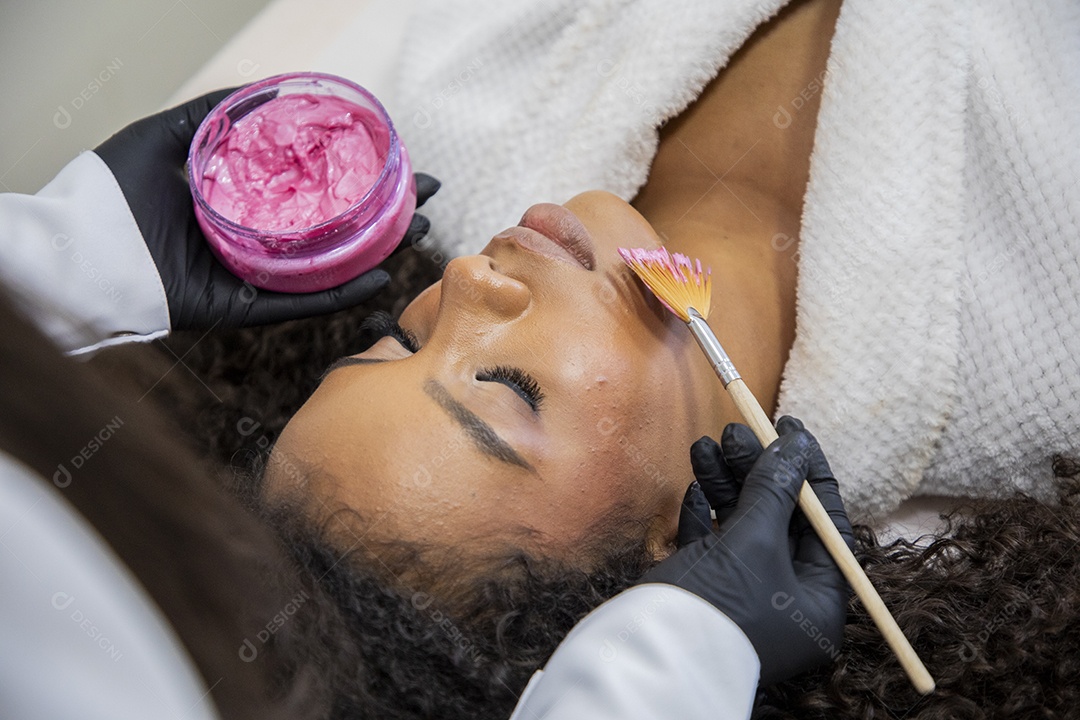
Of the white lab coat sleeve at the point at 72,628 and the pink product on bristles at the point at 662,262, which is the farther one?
the pink product on bristles at the point at 662,262

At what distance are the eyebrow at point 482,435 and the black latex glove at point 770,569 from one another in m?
0.16

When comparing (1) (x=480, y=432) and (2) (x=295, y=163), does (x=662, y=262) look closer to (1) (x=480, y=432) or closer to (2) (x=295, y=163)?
(1) (x=480, y=432)

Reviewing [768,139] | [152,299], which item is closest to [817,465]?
[768,139]

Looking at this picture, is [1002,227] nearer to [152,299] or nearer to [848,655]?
[848,655]

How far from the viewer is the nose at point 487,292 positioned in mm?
768

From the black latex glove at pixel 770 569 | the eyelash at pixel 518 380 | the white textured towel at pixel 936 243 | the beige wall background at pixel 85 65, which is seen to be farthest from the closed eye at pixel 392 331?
the beige wall background at pixel 85 65

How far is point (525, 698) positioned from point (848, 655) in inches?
12.3

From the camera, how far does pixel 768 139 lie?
102cm

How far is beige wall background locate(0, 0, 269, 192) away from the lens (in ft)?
4.02

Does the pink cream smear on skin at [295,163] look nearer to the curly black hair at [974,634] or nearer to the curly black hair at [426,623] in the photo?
the curly black hair at [426,623]

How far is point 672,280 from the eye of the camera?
782 mm

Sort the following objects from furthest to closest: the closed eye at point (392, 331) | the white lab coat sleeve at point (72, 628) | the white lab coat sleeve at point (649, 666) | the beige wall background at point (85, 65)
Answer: the beige wall background at point (85, 65)
the closed eye at point (392, 331)
the white lab coat sleeve at point (649, 666)
the white lab coat sleeve at point (72, 628)

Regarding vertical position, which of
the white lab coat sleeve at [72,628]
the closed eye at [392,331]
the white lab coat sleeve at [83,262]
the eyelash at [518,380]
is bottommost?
the eyelash at [518,380]

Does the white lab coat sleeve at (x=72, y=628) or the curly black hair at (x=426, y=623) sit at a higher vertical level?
the white lab coat sleeve at (x=72, y=628)
